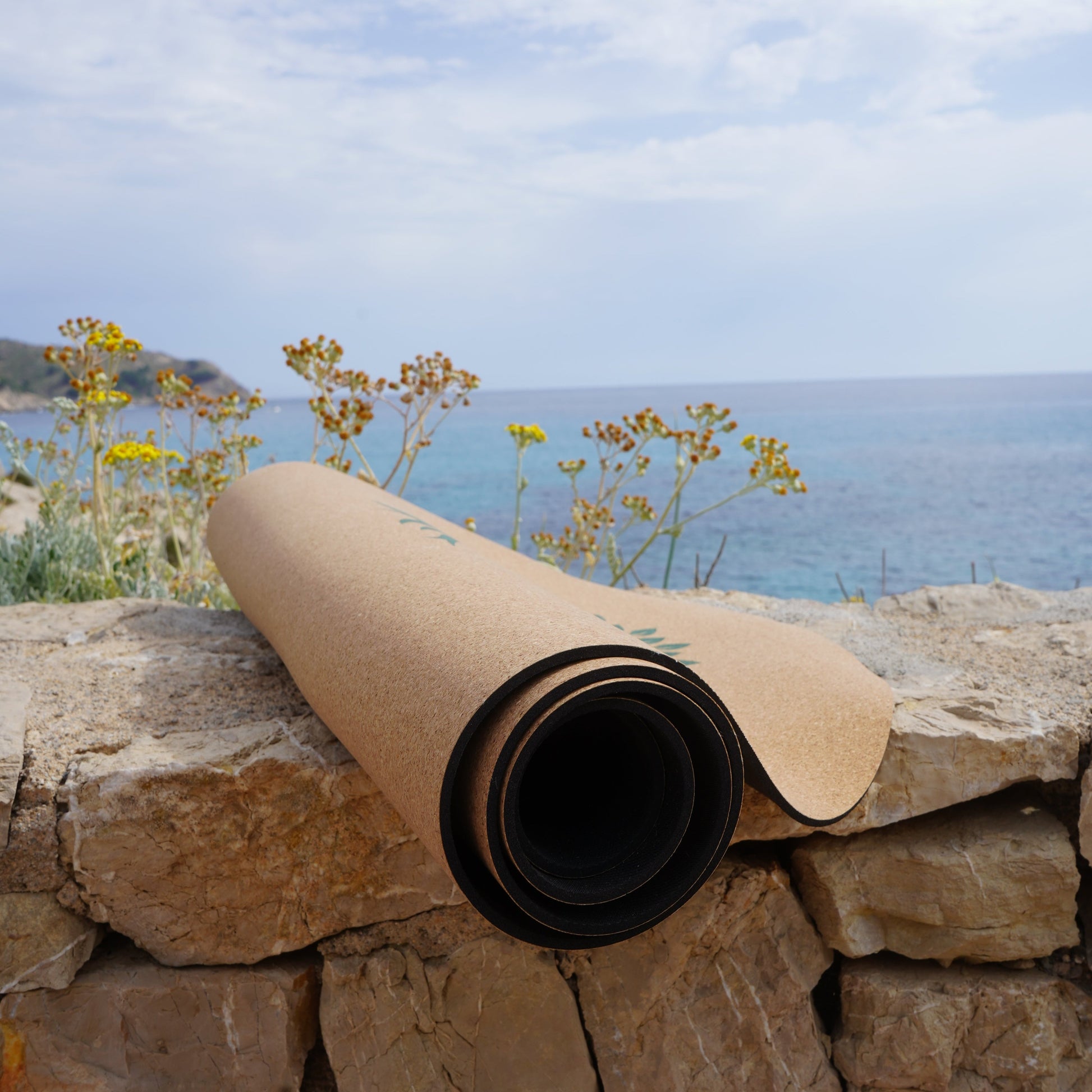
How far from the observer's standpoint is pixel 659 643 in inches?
86.0

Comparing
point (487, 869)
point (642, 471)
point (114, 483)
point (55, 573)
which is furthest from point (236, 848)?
point (114, 483)

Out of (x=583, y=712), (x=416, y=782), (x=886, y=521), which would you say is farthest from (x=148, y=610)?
(x=886, y=521)

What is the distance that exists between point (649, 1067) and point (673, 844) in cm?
77

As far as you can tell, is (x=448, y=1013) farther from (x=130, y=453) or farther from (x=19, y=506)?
(x=19, y=506)

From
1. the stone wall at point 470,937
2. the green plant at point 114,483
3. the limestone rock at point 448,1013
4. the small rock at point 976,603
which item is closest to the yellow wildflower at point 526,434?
the green plant at point 114,483

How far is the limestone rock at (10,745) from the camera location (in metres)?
1.69

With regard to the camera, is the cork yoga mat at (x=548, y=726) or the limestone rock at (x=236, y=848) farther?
the limestone rock at (x=236, y=848)

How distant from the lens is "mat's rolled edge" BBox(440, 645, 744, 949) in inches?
50.1

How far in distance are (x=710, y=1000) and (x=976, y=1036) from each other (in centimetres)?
63

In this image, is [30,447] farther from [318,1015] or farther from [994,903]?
[994,903]

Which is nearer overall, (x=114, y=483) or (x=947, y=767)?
(x=947, y=767)

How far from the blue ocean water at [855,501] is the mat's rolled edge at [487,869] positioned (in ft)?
10.7

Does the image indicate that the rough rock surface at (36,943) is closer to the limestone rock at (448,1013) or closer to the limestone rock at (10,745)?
the limestone rock at (10,745)

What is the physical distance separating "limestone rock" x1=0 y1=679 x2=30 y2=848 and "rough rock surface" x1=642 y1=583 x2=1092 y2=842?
4.90 ft
